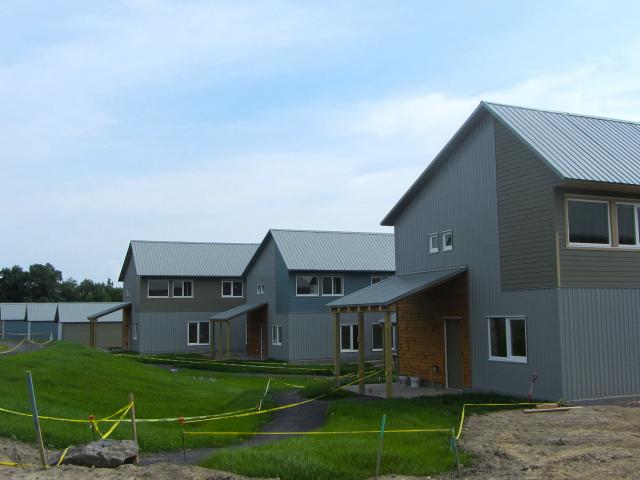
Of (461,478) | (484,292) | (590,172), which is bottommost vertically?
(461,478)

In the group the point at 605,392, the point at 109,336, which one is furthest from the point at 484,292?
the point at 109,336

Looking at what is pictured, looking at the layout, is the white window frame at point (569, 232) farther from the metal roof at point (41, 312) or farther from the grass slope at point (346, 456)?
the metal roof at point (41, 312)

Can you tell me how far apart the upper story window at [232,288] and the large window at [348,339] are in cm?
1255

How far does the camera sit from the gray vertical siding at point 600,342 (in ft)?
53.9

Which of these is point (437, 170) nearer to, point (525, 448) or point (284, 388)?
point (284, 388)

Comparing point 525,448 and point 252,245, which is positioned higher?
point 252,245

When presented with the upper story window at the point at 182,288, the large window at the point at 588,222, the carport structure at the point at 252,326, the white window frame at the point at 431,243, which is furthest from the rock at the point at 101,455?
the upper story window at the point at 182,288

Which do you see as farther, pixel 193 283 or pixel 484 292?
pixel 193 283

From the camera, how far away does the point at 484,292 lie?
1934cm

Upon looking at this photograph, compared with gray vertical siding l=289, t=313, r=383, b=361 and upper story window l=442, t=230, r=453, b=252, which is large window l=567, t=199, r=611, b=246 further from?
gray vertical siding l=289, t=313, r=383, b=361

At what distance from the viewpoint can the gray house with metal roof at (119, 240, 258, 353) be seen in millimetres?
44000

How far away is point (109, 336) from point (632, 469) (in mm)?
56586

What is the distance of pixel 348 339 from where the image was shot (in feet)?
119

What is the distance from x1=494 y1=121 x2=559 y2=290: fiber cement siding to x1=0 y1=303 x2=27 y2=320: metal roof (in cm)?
6750
